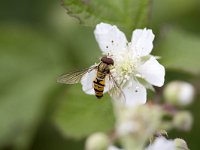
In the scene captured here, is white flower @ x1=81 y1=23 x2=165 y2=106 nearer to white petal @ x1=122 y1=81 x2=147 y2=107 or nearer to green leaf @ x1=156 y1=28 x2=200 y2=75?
white petal @ x1=122 y1=81 x2=147 y2=107

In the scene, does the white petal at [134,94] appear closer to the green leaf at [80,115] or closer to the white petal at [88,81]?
the white petal at [88,81]

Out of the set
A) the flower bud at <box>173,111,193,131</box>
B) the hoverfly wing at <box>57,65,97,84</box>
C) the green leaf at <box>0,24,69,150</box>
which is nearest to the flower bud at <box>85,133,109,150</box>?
the flower bud at <box>173,111,193,131</box>

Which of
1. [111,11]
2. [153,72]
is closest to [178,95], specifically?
[153,72]

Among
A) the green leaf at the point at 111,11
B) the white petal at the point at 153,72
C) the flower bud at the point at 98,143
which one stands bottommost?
the flower bud at the point at 98,143

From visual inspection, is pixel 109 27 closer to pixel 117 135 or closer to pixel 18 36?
pixel 117 135

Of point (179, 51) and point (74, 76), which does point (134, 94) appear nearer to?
point (74, 76)

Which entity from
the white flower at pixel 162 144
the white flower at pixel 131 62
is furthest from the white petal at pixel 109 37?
the white flower at pixel 162 144

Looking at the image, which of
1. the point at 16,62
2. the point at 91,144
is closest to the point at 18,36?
the point at 16,62
